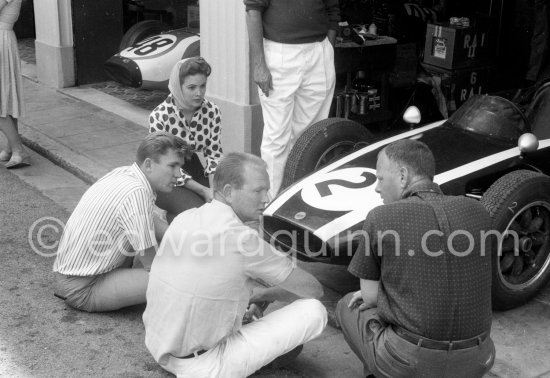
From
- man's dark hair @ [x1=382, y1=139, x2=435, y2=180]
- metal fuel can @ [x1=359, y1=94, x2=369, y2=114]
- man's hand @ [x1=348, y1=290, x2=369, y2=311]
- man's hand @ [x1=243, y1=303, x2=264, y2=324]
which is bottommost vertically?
man's hand @ [x1=243, y1=303, x2=264, y2=324]

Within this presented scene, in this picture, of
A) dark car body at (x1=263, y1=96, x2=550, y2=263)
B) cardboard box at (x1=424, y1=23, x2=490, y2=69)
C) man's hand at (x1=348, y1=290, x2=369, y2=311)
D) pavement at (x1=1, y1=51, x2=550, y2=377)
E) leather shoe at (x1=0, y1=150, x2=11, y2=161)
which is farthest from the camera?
cardboard box at (x1=424, y1=23, x2=490, y2=69)

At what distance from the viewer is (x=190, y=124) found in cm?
554

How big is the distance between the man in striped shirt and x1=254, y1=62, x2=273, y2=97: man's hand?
5.22ft

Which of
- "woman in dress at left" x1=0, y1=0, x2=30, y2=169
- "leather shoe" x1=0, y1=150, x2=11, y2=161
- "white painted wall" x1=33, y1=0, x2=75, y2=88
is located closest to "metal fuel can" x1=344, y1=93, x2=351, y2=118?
"woman in dress at left" x1=0, y1=0, x2=30, y2=169

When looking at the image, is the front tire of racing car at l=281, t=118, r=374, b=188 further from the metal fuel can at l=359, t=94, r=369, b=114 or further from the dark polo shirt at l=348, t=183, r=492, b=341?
the metal fuel can at l=359, t=94, r=369, b=114

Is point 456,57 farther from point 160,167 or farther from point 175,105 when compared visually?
point 160,167

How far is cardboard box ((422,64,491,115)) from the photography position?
8383 mm

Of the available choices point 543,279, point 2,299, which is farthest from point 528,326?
point 2,299

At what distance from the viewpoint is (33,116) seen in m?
9.00

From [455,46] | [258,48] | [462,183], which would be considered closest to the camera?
[462,183]

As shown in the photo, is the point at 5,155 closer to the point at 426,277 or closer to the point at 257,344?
the point at 257,344

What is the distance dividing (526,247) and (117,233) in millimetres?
2329

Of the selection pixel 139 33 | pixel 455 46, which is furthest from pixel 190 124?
pixel 139 33

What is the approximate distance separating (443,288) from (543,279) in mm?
1737
